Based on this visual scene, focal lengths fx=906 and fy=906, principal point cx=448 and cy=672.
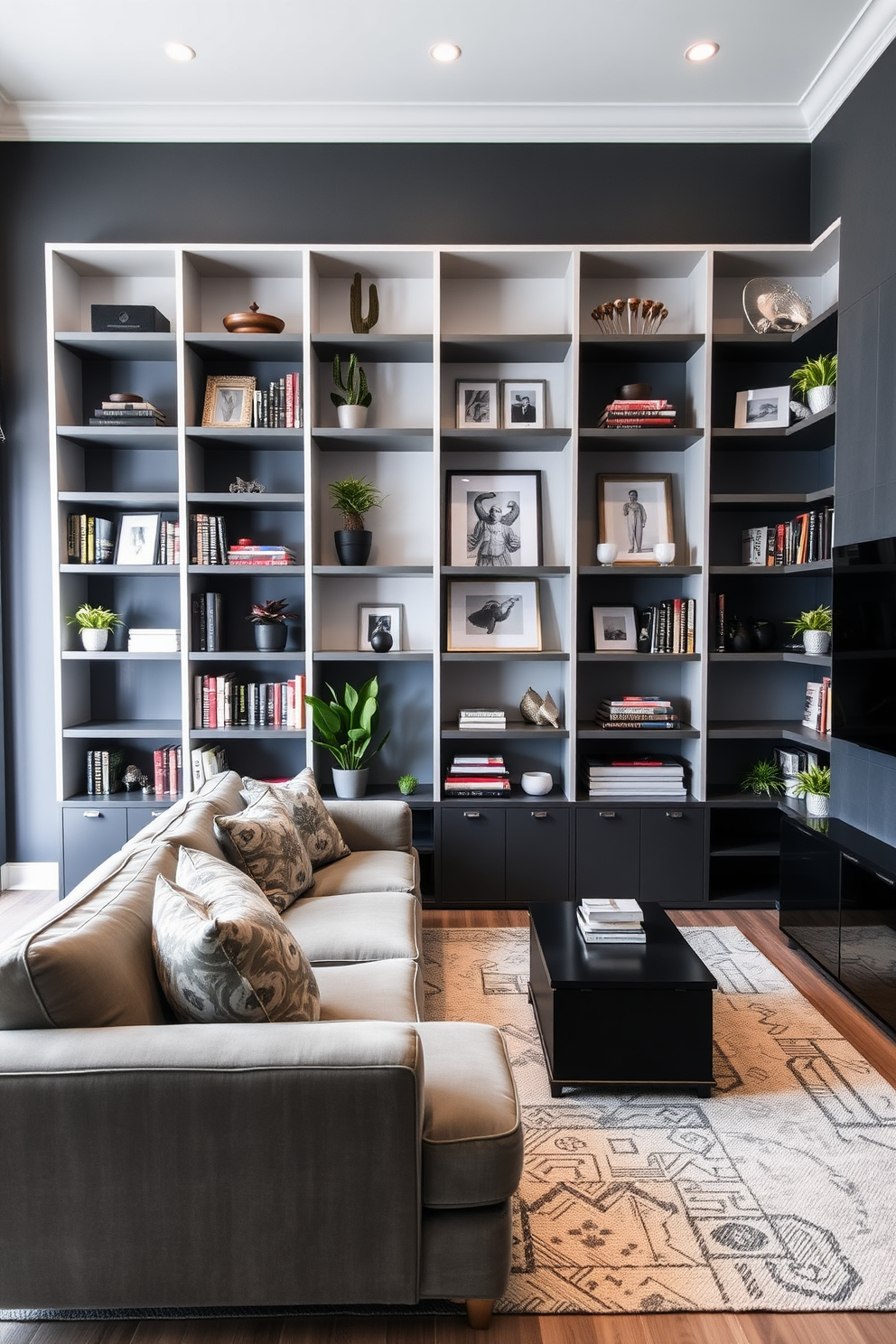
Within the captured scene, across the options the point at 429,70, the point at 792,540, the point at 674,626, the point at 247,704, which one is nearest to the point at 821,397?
the point at 792,540

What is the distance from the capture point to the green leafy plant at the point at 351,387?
3.96 m

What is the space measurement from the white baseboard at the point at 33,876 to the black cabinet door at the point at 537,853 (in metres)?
2.15

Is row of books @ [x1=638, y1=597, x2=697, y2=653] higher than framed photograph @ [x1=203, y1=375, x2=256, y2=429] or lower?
lower

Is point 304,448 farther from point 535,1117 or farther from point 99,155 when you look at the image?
point 535,1117

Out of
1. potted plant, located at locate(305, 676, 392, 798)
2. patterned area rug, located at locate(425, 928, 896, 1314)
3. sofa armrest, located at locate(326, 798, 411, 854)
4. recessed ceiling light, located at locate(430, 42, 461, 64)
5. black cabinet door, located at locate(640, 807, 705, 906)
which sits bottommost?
patterned area rug, located at locate(425, 928, 896, 1314)

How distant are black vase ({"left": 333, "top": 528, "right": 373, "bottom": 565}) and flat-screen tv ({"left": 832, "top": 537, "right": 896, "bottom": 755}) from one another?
1937 mm

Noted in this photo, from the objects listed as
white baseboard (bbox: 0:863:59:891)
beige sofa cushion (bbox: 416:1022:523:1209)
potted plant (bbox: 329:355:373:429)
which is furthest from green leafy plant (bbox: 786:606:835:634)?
white baseboard (bbox: 0:863:59:891)

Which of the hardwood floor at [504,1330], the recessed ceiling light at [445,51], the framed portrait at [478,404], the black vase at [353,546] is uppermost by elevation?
the recessed ceiling light at [445,51]

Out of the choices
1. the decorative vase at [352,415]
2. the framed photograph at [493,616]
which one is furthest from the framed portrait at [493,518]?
the decorative vase at [352,415]

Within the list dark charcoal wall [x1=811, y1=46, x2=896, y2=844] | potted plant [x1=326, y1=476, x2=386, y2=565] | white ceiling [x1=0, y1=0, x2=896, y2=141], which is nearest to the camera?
dark charcoal wall [x1=811, y1=46, x2=896, y2=844]

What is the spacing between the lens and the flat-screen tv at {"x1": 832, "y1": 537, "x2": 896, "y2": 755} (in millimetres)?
3029

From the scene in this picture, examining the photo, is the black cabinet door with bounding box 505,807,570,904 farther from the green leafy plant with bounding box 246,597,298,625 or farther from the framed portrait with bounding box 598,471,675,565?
the green leafy plant with bounding box 246,597,298,625

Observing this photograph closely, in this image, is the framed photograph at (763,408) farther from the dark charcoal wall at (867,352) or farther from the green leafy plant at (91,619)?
the green leafy plant at (91,619)

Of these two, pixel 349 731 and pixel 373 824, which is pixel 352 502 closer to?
pixel 349 731
